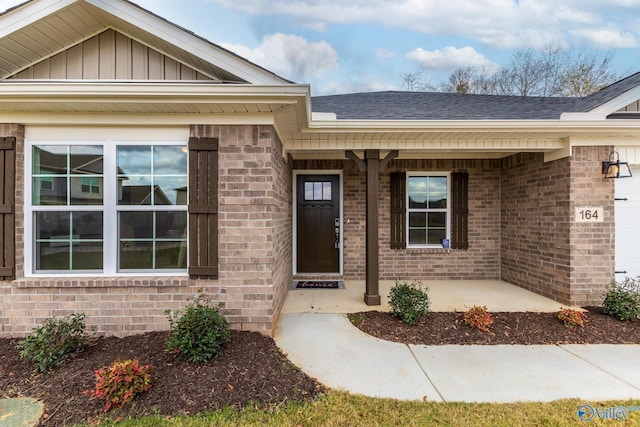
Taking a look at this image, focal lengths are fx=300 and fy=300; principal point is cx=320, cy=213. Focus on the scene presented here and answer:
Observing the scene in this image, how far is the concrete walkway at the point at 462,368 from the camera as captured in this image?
8.53 feet

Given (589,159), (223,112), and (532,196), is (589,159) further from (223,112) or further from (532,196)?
(223,112)

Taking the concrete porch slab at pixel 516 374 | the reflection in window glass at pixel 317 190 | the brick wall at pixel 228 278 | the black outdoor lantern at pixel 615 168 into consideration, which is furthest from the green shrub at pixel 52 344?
the black outdoor lantern at pixel 615 168

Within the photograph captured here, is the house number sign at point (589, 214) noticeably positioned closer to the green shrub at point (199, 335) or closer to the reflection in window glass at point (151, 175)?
the green shrub at point (199, 335)

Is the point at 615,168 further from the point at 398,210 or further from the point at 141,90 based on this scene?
the point at 141,90

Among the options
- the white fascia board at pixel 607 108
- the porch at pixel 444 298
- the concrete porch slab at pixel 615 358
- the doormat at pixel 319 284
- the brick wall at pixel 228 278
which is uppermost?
the white fascia board at pixel 607 108

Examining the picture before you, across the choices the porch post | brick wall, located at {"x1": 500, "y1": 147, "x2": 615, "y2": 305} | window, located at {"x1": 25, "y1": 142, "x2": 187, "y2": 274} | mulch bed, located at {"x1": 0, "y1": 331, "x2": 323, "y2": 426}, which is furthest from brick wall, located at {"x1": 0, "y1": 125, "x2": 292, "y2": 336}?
brick wall, located at {"x1": 500, "y1": 147, "x2": 615, "y2": 305}

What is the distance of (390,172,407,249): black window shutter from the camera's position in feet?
20.4

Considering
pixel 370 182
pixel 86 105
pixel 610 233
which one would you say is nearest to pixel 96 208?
pixel 86 105

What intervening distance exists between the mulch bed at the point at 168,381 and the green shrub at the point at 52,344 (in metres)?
0.08

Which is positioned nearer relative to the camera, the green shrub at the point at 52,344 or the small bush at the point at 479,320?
the green shrub at the point at 52,344

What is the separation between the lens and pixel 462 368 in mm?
2967

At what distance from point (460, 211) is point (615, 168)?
94.5 inches

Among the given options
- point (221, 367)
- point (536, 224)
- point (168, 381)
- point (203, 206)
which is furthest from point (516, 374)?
point (203, 206)

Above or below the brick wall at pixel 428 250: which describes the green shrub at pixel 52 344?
below
